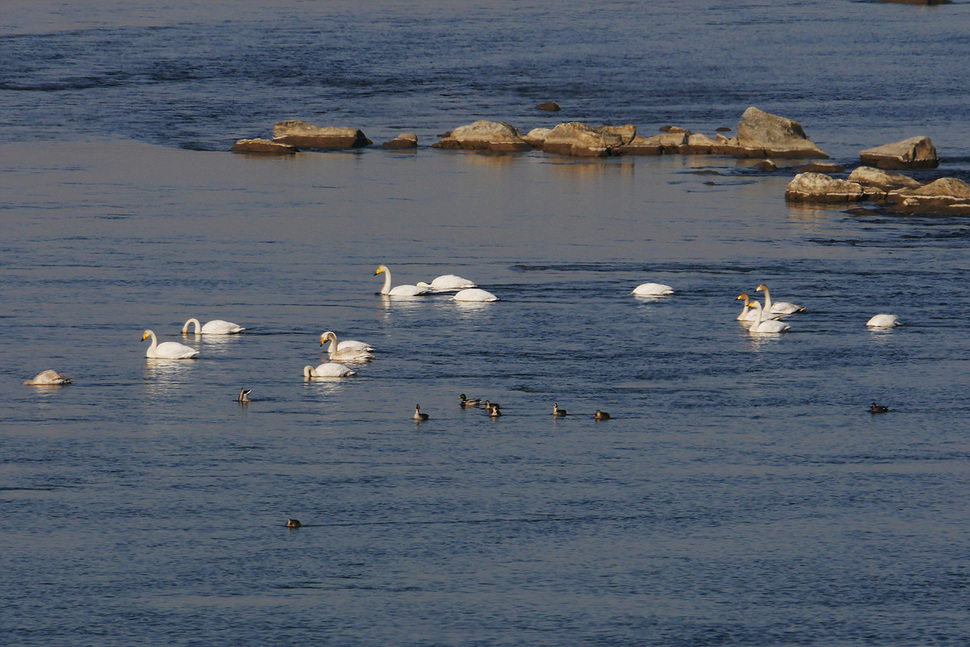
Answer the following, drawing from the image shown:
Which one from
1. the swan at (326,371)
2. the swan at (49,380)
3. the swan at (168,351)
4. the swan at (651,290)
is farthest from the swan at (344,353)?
A: the swan at (651,290)

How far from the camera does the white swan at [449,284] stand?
126 feet

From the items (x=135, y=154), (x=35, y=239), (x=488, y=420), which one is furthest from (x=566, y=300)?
(x=135, y=154)

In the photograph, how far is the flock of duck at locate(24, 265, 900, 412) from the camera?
2825 cm

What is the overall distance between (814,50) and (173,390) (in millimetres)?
94733

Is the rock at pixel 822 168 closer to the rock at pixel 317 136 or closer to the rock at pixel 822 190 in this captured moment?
the rock at pixel 822 190

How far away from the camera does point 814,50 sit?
116 metres

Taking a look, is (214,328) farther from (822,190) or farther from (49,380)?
(822,190)

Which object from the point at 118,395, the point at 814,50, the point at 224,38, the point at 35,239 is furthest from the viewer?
the point at 224,38

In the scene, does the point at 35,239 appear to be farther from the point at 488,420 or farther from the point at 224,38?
the point at 224,38

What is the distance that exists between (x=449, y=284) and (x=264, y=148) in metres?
33.4

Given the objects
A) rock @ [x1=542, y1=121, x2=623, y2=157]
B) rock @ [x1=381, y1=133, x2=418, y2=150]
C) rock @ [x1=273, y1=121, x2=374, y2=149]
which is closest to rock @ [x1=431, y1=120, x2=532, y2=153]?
rock @ [x1=381, y1=133, x2=418, y2=150]

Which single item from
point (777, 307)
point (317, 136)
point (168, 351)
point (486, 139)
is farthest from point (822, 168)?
point (168, 351)

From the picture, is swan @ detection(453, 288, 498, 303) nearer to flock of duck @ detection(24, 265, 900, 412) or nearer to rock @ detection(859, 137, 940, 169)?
flock of duck @ detection(24, 265, 900, 412)

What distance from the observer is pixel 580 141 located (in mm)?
69438
